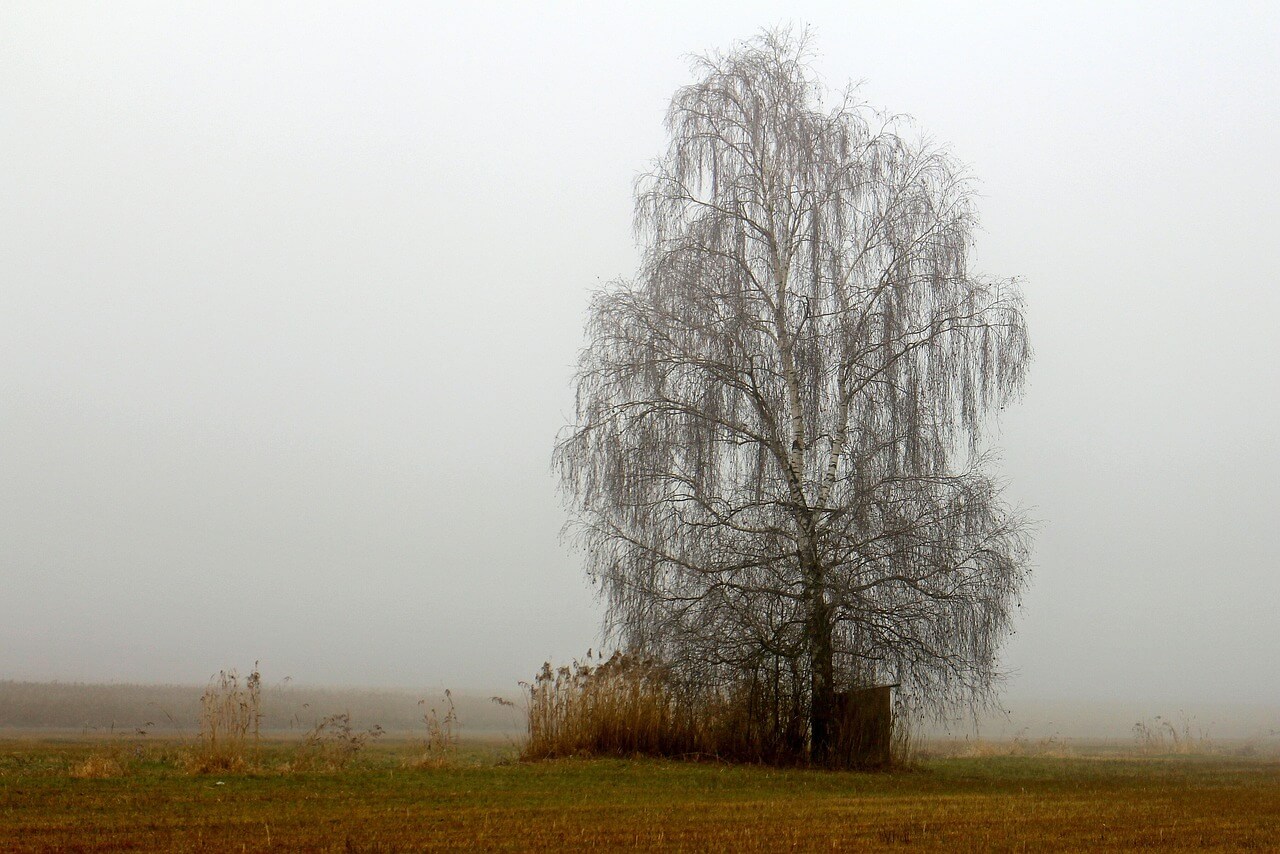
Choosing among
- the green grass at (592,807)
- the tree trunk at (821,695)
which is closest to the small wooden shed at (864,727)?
the tree trunk at (821,695)

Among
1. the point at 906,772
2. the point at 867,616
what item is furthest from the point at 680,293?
the point at 906,772

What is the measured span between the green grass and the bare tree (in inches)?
77.9

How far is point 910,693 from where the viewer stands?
52.1ft

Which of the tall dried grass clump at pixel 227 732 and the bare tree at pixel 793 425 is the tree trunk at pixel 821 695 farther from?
the tall dried grass clump at pixel 227 732

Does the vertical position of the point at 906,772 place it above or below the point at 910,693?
below

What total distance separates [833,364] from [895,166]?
356 cm

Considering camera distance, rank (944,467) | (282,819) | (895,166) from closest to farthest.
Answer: (282,819)
(944,467)
(895,166)

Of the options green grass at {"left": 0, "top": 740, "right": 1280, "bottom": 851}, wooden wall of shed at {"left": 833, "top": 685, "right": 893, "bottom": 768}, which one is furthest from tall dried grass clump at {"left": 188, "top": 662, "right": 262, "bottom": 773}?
wooden wall of shed at {"left": 833, "top": 685, "right": 893, "bottom": 768}

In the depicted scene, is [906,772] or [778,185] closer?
[906,772]

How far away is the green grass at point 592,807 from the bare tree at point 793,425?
198 cm

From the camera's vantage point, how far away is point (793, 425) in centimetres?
1706

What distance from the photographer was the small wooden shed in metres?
16.1

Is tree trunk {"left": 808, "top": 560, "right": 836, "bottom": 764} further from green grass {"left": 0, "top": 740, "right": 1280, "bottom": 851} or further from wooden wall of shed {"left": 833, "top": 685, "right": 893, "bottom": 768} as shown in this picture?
green grass {"left": 0, "top": 740, "right": 1280, "bottom": 851}

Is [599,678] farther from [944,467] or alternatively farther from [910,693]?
[944,467]
